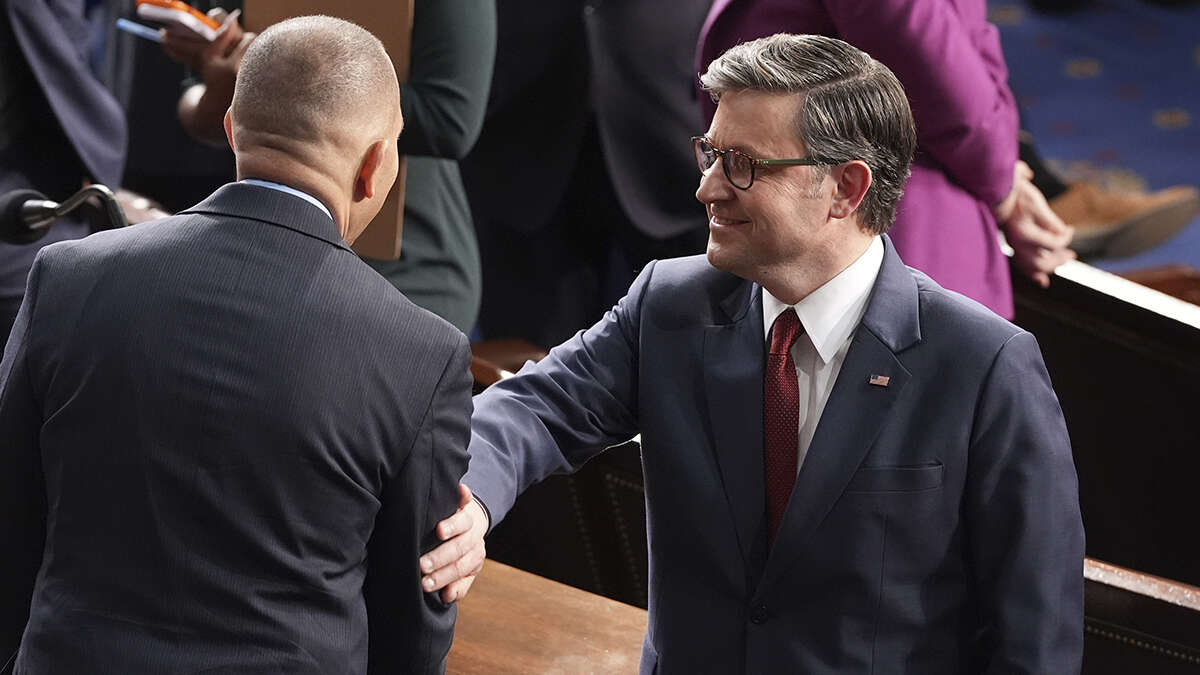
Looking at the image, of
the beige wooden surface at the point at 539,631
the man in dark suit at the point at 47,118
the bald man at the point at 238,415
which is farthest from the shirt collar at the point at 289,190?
the man in dark suit at the point at 47,118

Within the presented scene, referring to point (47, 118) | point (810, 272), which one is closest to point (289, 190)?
point (810, 272)

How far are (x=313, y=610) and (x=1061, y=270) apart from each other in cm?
264

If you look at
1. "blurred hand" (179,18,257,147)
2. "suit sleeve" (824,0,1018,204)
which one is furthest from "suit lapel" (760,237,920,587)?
"blurred hand" (179,18,257,147)

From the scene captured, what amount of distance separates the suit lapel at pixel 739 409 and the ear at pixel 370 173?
57 cm

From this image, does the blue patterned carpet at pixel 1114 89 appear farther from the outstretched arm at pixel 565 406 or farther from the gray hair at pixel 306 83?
the gray hair at pixel 306 83

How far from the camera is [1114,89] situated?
5.99m

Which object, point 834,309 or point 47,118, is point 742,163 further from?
point 47,118

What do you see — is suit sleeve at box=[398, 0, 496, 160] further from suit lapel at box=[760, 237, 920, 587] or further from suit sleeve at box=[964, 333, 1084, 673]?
suit sleeve at box=[964, 333, 1084, 673]

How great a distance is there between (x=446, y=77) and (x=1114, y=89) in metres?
3.86

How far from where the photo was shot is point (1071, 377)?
383cm

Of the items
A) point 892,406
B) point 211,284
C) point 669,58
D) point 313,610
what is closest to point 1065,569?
point 892,406

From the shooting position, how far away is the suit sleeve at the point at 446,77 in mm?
3020

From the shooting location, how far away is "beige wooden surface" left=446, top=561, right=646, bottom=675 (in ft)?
7.22

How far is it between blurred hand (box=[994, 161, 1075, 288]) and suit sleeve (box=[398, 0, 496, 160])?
3.78ft
